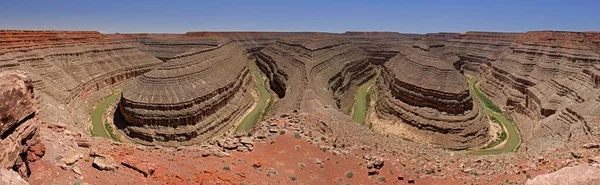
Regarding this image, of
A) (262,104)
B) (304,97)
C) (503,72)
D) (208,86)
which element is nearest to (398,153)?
(304,97)

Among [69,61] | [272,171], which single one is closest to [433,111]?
[272,171]

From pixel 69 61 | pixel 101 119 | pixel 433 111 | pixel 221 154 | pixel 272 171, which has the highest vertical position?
pixel 69 61

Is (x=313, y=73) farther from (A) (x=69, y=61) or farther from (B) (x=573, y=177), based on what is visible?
(B) (x=573, y=177)

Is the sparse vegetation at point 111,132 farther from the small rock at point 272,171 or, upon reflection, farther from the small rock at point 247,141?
the small rock at point 272,171

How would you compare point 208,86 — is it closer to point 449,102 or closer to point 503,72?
point 449,102

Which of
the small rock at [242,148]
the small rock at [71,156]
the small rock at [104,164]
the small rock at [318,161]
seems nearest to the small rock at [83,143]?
the small rock at [71,156]

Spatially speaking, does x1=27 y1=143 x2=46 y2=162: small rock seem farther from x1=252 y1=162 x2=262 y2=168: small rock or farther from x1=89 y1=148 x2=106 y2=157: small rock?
x1=252 y1=162 x2=262 y2=168: small rock
